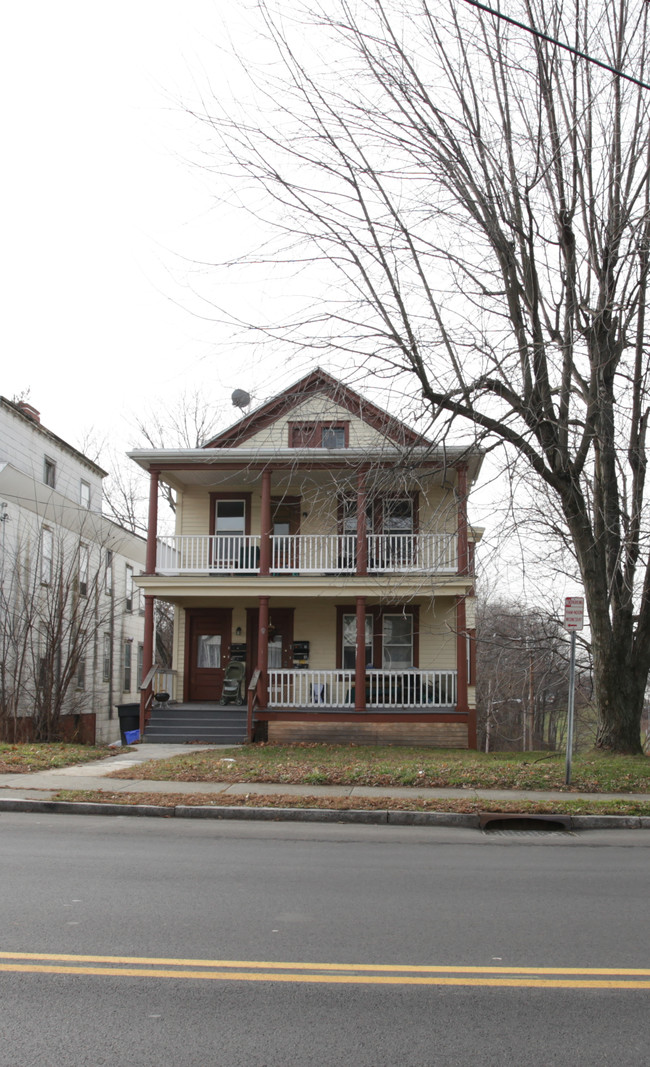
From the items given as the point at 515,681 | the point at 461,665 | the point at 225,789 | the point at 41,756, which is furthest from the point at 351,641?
the point at 225,789

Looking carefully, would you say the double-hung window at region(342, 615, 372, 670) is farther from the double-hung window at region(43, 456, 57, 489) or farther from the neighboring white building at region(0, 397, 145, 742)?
the double-hung window at region(43, 456, 57, 489)

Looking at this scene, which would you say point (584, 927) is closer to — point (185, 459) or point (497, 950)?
point (497, 950)

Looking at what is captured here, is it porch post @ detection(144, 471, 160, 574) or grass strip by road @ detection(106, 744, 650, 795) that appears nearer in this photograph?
grass strip by road @ detection(106, 744, 650, 795)

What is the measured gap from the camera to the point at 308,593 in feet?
67.4

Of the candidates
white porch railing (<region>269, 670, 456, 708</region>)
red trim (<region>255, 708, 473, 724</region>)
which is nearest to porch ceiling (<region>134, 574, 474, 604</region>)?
white porch railing (<region>269, 670, 456, 708</region>)

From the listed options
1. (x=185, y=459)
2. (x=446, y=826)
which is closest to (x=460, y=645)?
(x=185, y=459)

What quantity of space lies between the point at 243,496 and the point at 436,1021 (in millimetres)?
19880

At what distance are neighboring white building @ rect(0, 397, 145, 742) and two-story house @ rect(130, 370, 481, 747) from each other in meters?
2.05

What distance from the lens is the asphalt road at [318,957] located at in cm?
382

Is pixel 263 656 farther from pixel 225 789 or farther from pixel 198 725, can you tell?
pixel 225 789

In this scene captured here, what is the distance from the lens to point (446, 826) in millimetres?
9969

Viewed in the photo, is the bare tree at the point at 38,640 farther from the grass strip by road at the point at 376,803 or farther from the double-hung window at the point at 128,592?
the grass strip by road at the point at 376,803

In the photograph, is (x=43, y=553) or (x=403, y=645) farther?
(x=43, y=553)

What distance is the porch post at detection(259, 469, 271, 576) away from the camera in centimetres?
2038
